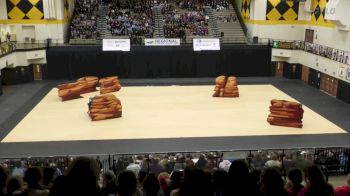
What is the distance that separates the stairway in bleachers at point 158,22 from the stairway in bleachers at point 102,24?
15.3ft

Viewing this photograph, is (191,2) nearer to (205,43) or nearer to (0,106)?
(205,43)

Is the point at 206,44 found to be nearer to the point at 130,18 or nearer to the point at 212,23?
the point at 212,23

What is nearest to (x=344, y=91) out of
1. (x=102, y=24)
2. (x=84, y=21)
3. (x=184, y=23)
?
(x=184, y=23)

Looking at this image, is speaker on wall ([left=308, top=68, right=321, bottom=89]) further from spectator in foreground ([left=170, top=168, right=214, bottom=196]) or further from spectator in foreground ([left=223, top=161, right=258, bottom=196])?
spectator in foreground ([left=170, top=168, right=214, bottom=196])

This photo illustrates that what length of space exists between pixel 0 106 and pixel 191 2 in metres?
25.6

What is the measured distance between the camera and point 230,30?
1642 inches

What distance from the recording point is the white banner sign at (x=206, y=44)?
36969 millimetres

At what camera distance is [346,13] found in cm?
2984

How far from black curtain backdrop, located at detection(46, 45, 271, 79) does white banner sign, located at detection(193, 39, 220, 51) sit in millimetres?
786

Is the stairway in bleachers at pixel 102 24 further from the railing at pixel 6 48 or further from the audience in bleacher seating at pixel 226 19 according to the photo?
the audience in bleacher seating at pixel 226 19

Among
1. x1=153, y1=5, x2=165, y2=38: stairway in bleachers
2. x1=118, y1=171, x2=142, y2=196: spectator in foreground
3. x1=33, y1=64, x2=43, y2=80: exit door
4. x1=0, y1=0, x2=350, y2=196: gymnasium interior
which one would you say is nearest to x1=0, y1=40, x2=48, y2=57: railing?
x1=0, y1=0, x2=350, y2=196: gymnasium interior

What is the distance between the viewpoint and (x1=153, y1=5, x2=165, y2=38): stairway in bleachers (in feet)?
132

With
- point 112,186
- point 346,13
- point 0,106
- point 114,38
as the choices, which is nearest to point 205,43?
point 114,38

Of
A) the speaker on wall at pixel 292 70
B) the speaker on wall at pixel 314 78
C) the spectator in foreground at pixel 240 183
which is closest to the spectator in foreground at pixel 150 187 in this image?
the spectator in foreground at pixel 240 183
